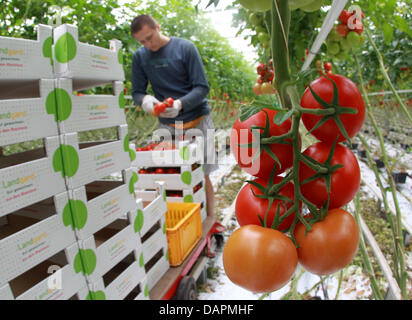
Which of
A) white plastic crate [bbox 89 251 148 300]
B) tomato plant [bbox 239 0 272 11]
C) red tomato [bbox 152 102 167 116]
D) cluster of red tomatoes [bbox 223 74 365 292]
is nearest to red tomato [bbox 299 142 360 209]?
cluster of red tomatoes [bbox 223 74 365 292]

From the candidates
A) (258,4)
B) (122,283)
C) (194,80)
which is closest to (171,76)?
(194,80)

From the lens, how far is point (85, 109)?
3.55ft

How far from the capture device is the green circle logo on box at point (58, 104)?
3.10ft

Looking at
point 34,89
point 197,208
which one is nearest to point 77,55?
point 34,89

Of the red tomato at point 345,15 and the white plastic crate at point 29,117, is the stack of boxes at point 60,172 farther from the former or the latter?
the red tomato at point 345,15

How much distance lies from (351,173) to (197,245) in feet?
6.28

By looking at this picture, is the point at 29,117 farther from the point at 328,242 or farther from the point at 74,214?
the point at 328,242

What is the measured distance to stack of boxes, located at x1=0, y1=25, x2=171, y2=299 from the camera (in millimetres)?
836

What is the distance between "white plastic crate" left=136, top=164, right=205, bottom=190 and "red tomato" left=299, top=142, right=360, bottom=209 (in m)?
1.93

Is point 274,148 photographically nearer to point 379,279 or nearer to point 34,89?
point 34,89

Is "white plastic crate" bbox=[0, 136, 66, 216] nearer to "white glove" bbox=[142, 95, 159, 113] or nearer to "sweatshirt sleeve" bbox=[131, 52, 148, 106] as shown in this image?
"white glove" bbox=[142, 95, 159, 113]

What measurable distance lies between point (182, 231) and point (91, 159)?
95 cm

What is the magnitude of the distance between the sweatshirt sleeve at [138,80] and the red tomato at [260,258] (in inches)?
84.4

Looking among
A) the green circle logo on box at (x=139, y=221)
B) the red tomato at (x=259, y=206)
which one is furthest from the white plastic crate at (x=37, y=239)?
the red tomato at (x=259, y=206)
